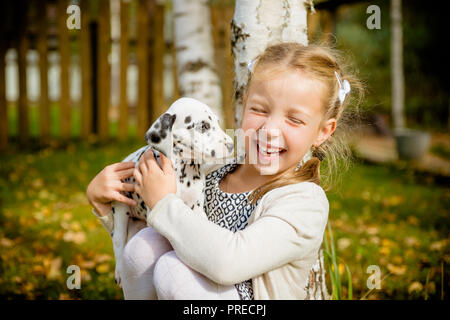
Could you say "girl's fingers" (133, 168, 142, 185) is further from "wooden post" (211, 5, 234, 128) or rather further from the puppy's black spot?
"wooden post" (211, 5, 234, 128)

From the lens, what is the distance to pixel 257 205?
2039mm

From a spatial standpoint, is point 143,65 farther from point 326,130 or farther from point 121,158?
point 326,130

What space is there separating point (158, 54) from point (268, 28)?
6.76m

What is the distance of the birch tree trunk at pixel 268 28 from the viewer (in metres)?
2.63

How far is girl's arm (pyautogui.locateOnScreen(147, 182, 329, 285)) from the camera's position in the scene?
1.77m

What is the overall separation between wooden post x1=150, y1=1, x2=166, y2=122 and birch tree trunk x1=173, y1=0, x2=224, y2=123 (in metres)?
4.39

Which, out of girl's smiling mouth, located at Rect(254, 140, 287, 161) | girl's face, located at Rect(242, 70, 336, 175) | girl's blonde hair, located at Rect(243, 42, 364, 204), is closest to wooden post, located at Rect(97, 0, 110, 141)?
girl's blonde hair, located at Rect(243, 42, 364, 204)

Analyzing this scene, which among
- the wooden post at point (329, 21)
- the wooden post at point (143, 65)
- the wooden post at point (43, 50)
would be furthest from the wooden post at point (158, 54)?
the wooden post at point (329, 21)

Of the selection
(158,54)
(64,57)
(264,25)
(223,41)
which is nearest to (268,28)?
(264,25)

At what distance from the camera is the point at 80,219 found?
5332 mm

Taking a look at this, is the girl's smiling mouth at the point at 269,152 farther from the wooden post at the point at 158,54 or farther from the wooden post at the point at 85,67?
the wooden post at the point at 85,67

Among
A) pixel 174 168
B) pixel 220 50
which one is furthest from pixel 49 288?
pixel 220 50

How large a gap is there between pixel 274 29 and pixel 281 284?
4.93 ft
